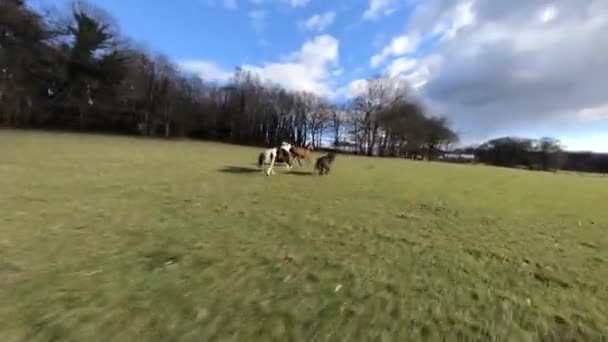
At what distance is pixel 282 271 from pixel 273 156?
41.0 ft

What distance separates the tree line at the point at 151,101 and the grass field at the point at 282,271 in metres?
44.9

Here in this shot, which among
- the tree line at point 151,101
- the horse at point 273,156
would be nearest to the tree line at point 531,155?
the tree line at point 151,101

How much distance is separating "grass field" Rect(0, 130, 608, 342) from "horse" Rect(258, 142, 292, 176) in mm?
6949

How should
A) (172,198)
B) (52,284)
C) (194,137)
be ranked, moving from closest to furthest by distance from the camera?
(52,284)
(172,198)
(194,137)

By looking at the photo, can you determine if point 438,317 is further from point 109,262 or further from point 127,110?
point 127,110

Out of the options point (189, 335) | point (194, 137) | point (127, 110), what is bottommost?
point (189, 335)

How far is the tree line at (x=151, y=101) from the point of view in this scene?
42.0 meters

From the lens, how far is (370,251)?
6160 mm

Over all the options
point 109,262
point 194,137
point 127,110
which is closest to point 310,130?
point 194,137

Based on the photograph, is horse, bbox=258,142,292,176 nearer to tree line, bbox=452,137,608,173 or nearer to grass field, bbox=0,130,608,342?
grass field, bbox=0,130,608,342

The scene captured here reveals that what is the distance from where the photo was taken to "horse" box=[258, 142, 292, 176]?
17078 mm

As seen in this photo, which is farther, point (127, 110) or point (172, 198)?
point (127, 110)

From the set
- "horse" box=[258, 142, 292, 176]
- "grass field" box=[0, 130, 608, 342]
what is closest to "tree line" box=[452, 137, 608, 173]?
"horse" box=[258, 142, 292, 176]

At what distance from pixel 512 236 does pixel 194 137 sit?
5958 cm
